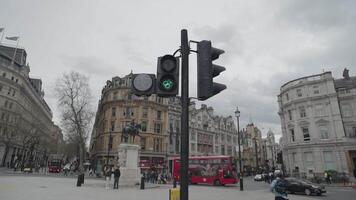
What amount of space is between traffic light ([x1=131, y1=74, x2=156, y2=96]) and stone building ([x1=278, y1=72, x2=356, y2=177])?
148 feet

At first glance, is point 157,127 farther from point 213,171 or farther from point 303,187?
point 303,187

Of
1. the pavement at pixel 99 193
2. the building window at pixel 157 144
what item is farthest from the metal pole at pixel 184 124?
the building window at pixel 157 144

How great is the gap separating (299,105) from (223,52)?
47184mm

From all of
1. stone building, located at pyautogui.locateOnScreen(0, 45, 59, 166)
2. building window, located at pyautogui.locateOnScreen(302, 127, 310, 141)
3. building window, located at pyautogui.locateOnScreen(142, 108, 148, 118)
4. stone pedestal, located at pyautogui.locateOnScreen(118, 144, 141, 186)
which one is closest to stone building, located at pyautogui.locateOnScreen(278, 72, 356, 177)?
building window, located at pyautogui.locateOnScreen(302, 127, 310, 141)

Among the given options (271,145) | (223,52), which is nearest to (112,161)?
(223,52)

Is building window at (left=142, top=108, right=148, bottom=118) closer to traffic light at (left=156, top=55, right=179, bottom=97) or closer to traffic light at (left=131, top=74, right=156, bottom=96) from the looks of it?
traffic light at (left=131, top=74, right=156, bottom=96)

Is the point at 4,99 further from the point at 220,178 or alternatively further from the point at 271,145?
the point at 271,145

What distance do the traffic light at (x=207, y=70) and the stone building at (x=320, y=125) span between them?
44596 millimetres

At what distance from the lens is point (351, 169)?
1528 inches

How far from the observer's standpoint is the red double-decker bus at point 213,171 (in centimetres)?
2902

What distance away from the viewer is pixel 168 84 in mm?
3777

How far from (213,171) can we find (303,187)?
1138 centimetres

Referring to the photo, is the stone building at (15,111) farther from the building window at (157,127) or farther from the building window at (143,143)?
the building window at (157,127)

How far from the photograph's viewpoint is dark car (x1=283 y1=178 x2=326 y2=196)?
1961 centimetres
